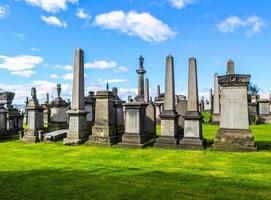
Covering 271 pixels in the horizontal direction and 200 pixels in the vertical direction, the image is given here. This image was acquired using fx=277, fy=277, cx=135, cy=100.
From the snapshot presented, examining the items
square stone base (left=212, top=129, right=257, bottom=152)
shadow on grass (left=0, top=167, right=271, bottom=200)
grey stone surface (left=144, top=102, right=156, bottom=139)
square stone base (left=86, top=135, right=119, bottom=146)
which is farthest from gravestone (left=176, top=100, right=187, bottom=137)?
shadow on grass (left=0, top=167, right=271, bottom=200)

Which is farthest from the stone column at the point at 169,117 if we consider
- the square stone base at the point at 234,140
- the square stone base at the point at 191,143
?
the square stone base at the point at 234,140

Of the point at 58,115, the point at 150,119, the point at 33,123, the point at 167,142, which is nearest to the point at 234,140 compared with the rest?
the point at 167,142

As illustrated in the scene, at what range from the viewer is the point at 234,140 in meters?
10.8

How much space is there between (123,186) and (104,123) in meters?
7.54

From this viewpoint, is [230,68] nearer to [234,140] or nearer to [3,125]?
[234,140]

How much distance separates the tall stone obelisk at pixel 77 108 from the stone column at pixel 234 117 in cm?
658

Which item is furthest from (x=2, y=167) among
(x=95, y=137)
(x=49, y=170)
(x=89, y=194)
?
(x=95, y=137)

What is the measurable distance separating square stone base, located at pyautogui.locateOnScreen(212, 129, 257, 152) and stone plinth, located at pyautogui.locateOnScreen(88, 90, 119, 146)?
495 centimetres

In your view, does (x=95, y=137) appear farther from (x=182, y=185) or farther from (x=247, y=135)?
(x=182, y=185)

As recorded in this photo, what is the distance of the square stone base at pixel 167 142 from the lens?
11964 mm

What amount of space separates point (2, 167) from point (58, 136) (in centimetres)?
669

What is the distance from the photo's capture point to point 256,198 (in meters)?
5.22

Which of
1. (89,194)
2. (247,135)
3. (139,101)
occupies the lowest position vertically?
(89,194)

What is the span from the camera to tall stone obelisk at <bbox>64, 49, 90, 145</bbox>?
1376 cm
